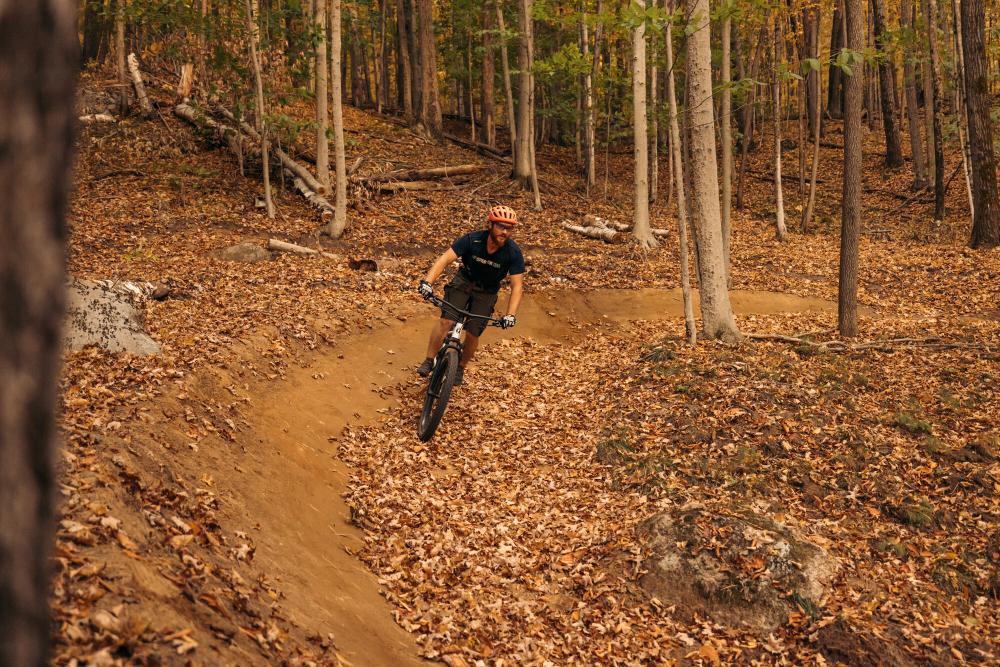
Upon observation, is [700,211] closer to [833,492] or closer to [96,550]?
[833,492]

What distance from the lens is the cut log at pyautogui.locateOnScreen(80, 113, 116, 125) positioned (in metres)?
19.5

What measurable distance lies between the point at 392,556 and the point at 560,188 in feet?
65.7

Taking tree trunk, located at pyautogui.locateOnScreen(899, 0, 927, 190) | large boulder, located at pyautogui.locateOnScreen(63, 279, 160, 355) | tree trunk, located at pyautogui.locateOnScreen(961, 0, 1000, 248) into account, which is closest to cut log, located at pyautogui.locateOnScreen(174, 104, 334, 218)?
large boulder, located at pyautogui.locateOnScreen(63, 279, 160, 355)

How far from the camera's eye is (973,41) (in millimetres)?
16766

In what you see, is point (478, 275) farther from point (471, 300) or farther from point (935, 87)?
point (935, 87)

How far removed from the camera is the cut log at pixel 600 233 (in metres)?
19.3

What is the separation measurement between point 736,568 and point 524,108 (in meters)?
17.3

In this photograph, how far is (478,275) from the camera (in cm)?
888

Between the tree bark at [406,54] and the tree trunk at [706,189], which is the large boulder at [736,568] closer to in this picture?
the tree trunk at [706,189]

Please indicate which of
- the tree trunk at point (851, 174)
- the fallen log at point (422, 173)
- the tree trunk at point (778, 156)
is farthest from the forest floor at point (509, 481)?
the tree trunk at point (778, 156)

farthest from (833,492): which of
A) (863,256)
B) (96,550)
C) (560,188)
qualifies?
(560,188)

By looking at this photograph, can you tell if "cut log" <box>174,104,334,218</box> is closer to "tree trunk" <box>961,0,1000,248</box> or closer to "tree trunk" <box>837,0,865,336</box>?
"tree trunk" <box>837,0,865,336</box>

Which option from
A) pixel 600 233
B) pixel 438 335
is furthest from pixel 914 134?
pixel 438 335

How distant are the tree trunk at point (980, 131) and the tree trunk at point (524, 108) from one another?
1054cm
